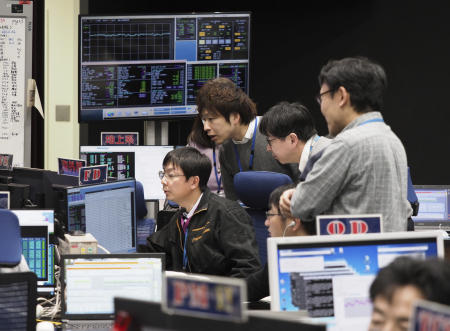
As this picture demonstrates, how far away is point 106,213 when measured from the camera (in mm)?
3668

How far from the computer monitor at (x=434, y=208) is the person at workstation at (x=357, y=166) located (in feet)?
12.0

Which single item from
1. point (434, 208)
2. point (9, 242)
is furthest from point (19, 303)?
point (434, 208)

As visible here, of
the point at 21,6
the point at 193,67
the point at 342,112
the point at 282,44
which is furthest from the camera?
the point at 282,44

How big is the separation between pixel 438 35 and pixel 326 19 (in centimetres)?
103

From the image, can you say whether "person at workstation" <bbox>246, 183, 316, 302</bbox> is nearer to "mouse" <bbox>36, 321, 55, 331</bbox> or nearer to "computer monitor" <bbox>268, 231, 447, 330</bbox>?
"computer monitor" <bbox>268, 231, 447, 330</bbox>

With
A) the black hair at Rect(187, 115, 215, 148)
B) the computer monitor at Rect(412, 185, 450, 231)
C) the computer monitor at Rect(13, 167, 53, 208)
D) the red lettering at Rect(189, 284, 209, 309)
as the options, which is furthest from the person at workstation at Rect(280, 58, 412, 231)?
the computer monitor at Rect(412, 185, 450, 231)

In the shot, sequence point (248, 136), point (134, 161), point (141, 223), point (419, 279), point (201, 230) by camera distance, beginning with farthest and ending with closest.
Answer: point (134, 161)
point (141, 223)
point (248, 136)
point (201, 230)
point (419, 279)

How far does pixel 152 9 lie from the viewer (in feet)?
23.8

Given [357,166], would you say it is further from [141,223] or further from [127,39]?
[127,39]

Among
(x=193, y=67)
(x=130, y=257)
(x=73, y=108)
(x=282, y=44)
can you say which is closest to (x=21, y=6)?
(x=73, y=108)

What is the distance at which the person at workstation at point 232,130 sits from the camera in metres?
4.06

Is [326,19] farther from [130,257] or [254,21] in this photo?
[130,257]

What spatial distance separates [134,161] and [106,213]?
2.39 meters

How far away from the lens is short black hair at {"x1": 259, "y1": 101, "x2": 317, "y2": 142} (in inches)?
140
